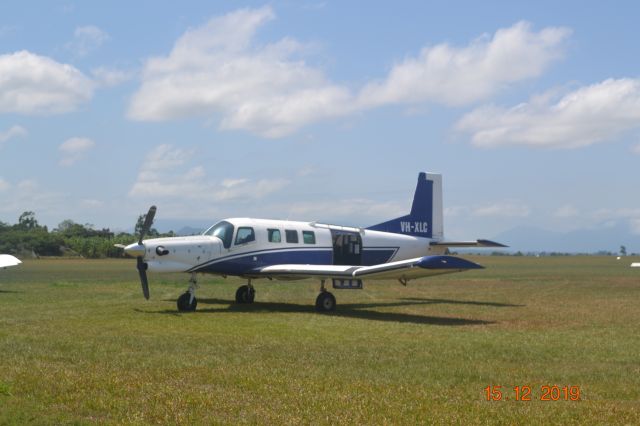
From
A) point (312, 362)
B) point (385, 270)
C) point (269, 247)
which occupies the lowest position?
point (312, 362)

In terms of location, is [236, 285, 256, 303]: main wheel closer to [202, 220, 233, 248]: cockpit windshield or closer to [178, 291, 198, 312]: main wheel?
[202, 220, 233, 248]: cockpit windshield

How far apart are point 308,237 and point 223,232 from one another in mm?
2923

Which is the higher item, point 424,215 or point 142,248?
point 424,215

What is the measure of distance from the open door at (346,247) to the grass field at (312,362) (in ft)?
6.90

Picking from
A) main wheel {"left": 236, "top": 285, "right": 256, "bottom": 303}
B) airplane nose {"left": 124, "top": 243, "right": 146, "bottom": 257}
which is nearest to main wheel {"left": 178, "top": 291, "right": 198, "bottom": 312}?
airplane nose {"left": 124, "top": 243, "right": 146, "bottom": 257}

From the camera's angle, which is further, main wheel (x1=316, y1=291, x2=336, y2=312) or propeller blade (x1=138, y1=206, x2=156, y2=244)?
main wheel (x1=316, y1=291, x2=336, y2=312)

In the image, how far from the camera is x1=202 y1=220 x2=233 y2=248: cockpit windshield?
21781 mm

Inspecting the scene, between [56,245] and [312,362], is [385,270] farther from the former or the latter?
[56,245]

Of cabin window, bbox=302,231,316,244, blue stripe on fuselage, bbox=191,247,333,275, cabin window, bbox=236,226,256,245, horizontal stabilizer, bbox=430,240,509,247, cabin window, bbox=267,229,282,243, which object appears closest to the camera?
blue stripe on fuselage, bbox=191,247,333,275

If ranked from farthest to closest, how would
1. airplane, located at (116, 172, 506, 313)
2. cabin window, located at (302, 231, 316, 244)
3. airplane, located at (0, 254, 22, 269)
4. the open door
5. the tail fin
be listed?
1. airplane, located at (0, 254, 22, 269)
2. the tail fin
3. the open door
4. cabin window, located at (302, 231, 316, 244)
5. airplane, located at (116, 172, 506, 313)

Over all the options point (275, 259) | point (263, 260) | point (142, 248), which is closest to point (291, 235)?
point (275, 259)

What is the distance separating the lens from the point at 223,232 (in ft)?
72.0

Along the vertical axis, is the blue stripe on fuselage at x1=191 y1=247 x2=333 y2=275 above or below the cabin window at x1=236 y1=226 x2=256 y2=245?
below

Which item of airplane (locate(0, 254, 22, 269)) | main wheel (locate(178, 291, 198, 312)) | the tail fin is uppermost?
the tail fin
